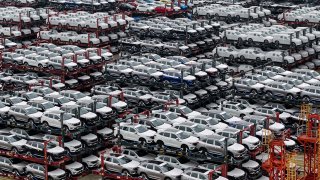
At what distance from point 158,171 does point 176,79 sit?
19.9 metres

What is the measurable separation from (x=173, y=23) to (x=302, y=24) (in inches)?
738

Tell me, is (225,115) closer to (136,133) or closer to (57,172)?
(136,133)

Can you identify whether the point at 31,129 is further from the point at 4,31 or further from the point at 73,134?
the point at 4,31

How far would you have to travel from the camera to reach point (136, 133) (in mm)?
49375

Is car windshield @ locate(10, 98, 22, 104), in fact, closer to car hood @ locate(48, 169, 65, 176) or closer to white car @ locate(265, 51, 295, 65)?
car hood @ locate(48, 169, 65, 176)

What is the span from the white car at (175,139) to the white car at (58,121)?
6.80 metres

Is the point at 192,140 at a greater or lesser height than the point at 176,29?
lesser

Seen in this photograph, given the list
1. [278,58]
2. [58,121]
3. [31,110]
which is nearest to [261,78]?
[278,58]

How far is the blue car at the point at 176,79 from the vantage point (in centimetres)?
6406

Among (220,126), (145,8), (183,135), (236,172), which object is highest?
A: (145,8)

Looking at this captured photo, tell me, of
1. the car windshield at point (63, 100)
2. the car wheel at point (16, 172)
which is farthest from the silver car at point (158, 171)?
the car windshield at point (63, 100)

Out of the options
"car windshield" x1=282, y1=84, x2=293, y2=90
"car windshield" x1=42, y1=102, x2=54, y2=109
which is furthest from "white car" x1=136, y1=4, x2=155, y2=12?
"car windshield" x1=42, y1=102, x2=54, y2=109

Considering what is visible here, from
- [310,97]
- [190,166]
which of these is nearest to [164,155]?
[190,166]

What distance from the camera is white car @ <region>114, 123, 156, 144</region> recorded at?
161 ft
